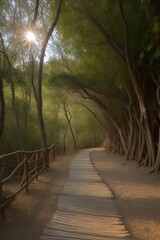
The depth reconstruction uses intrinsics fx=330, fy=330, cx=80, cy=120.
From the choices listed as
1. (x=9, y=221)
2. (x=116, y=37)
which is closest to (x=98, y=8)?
(x=116, y=37)

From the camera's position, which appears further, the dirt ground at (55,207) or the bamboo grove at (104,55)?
the bamboo grove at (104,55)

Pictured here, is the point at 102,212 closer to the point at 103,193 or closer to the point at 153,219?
the point at 153,219

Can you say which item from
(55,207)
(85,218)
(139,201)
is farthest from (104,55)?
(85,218)

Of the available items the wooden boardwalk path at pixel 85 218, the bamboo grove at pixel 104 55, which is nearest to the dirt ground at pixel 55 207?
the wooden boardwalk path at pixel 85 218

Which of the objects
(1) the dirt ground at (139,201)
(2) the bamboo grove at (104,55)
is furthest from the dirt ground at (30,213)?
(2) the bamboo grove at (104,55)

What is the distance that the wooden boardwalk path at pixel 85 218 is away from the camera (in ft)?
14.5

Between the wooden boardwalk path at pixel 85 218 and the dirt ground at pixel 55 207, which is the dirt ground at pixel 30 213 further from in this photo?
the wooden boardwalk path at pixel 85 218

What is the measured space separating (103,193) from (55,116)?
2180 cm

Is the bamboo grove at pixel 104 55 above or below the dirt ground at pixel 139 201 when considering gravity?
above

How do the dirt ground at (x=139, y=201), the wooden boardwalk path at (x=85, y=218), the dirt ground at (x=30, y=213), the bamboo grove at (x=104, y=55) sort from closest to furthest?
the wooden boardwalk path at (x=85, y=218)
the dirt ground at (x=30, y=213)
the dirt ground at (x=139, y=201)
the bamboo grove at (x=104, y=55)

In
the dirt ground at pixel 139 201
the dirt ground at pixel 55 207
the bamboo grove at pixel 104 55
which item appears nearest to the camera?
the dirt ground at pixel 55 207

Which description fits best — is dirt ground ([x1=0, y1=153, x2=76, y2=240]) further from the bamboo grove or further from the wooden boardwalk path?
the bamboo grove

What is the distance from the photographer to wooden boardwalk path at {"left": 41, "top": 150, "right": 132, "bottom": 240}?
4425 millimetres

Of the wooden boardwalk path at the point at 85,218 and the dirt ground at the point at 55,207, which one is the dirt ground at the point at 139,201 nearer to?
the dirt ground at the point at 55,207
